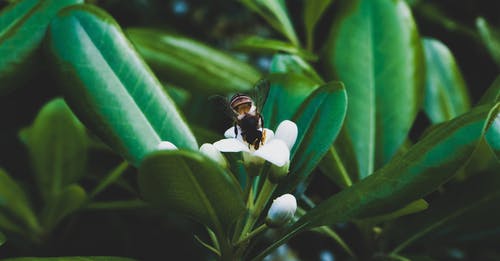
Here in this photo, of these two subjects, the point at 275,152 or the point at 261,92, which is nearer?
the point at 275,152

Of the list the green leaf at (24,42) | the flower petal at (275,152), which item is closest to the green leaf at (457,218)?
the flower petal at (275,152)

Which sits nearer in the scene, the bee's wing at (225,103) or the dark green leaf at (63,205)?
the bee's wing at (225,103)

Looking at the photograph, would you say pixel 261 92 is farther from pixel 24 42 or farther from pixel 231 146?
pixel 24 42

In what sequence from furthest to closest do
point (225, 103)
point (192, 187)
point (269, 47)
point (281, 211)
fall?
point (269, 47), point (225, 103), point (281, 211), point (192, 187)

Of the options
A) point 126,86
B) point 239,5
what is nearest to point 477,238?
point 126,86

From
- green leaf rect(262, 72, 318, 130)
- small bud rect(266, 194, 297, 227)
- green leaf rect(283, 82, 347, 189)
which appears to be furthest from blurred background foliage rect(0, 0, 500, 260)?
small bud rect(266, 194, 297, 227)

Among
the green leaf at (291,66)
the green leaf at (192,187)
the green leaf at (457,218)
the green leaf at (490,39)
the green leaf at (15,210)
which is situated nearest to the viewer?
the green leaf at (192,187)

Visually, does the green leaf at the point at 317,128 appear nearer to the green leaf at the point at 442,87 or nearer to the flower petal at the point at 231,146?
the flower petal at the point at 231,146

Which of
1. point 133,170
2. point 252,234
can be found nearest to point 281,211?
point 252,234
